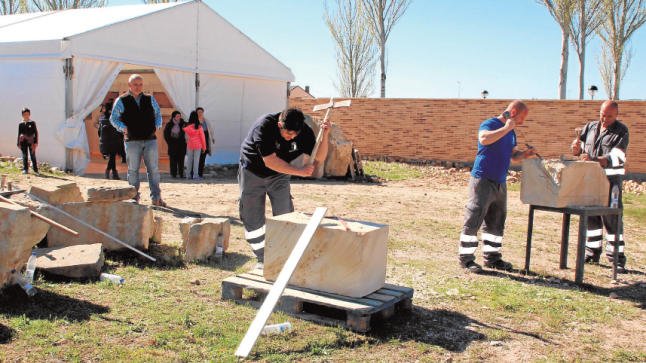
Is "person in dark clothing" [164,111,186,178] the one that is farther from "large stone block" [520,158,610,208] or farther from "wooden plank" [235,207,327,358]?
"wooden plank" [235,207,327,358]

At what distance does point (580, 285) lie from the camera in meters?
6.61

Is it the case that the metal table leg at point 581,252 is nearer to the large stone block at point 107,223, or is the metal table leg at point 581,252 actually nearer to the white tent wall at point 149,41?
the large stone block at point 107,223

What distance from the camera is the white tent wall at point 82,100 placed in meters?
14.1

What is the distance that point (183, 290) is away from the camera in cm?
564

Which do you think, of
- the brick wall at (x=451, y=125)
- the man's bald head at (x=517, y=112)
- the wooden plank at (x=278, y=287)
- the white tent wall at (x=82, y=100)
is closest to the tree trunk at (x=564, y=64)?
the brick wall at (x=451, y=125)

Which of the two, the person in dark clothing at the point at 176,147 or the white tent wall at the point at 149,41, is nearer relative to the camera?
the white tent wall at the point at 149,41

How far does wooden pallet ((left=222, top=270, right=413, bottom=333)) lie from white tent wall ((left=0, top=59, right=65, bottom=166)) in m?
10.3

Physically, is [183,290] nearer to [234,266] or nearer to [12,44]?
[234,266]

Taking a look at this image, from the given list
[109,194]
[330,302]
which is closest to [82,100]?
[109,194]

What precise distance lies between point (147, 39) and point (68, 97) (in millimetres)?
2541

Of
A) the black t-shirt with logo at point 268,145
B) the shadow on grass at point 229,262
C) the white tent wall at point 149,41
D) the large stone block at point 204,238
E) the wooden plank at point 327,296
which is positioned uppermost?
the white tent wall at point 149,41

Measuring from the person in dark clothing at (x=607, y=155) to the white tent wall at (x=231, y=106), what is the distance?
36.9ft

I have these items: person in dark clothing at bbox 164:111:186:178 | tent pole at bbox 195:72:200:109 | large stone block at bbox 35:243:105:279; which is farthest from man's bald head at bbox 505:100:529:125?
tent pole at bbox 195:72:200:109

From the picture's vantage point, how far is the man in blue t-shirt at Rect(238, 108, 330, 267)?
5.55 m
